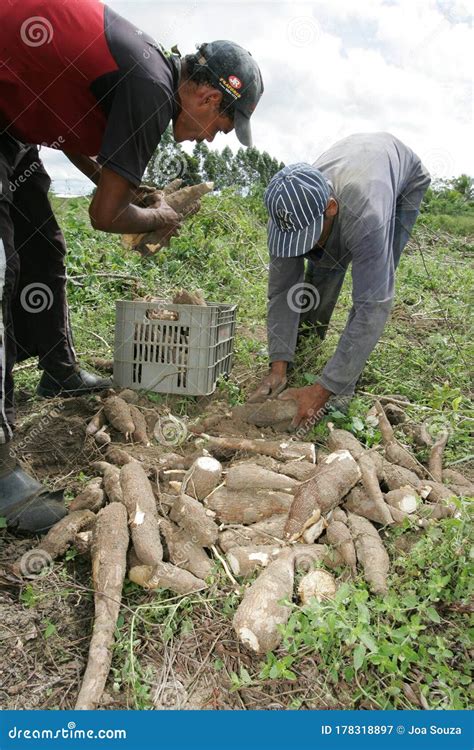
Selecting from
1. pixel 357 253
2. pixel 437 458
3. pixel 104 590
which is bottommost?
pixel 104 590

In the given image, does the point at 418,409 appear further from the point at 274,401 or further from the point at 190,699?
the point at 190,699

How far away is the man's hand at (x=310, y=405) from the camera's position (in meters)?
2.64

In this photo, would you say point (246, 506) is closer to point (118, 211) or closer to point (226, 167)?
point (118, 211)

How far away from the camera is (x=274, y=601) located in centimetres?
167

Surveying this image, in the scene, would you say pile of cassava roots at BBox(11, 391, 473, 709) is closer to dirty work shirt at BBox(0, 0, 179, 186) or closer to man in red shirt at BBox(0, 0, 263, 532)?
man in red shirt at BBox(0, 0, 263, 532)

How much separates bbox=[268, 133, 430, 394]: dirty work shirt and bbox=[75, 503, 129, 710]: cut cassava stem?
1.18 m

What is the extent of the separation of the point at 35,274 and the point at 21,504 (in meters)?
1.08

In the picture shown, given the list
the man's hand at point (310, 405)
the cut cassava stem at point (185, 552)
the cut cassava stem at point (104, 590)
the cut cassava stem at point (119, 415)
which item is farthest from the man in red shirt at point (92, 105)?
the man's hand at point (310, 405)

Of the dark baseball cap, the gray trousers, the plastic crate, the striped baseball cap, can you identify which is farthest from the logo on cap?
the gray trousers

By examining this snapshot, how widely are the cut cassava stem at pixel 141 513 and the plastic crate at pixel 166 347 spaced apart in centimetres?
67

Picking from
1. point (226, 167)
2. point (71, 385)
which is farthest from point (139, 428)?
point (226, 167)

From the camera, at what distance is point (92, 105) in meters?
1.96

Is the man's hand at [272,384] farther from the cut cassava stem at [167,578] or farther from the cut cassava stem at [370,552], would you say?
the cut cassava stem at [167,578]

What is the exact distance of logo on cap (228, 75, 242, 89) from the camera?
2.05 m
